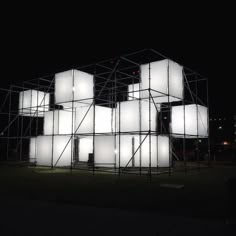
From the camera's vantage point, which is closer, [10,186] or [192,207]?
[192,207]

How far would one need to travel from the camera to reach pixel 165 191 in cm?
940

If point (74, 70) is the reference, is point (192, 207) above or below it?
below

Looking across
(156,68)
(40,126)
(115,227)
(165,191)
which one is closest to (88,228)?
(115,227)

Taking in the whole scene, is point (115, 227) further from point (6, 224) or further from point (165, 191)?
point (165, 191)

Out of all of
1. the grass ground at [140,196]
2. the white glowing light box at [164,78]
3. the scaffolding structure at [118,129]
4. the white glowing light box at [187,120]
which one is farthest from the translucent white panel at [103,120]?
the grass ground at [140,196]

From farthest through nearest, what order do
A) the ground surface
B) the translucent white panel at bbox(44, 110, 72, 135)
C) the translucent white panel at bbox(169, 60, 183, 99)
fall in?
the translucent white panel at bbox(44, 110, 72, 135) < the translucent white panel at bbox(169, 60, 183, 99) < the ground surface

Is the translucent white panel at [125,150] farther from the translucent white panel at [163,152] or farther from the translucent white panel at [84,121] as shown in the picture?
the translucent white panel at [84,121]

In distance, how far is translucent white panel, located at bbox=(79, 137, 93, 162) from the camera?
766 inches

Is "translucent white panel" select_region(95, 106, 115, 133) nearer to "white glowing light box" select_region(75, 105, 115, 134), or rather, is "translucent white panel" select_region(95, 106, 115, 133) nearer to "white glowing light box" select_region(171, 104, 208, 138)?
"white glowing light box" select_region(75, 105, 115, 134)

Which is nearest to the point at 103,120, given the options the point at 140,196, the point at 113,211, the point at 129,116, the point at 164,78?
the point at 129,116

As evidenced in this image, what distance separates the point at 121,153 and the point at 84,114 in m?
3.43

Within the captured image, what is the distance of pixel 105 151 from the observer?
49.3 feet

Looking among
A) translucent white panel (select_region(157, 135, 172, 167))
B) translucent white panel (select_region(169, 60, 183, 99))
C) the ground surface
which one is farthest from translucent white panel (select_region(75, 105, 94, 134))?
the ground surface

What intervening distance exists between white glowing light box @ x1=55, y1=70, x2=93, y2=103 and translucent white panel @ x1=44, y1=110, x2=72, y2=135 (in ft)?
2.97
